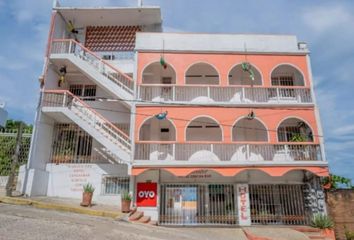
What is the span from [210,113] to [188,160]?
109 inches

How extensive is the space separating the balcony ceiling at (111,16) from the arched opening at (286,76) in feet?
26.7

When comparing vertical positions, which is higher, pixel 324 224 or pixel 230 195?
pixel 230 195

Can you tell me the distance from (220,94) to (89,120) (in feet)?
23.4

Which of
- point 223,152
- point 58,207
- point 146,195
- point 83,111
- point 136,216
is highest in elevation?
point 83,111

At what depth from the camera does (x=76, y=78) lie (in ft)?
55.6

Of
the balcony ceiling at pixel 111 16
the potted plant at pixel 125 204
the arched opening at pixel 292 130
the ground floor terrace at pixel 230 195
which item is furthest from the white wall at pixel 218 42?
the potted plant at pixel 125 204

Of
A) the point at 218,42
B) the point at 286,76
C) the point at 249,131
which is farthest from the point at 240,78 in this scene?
the point at 249,131

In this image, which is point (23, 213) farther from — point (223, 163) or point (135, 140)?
point (223, 163)

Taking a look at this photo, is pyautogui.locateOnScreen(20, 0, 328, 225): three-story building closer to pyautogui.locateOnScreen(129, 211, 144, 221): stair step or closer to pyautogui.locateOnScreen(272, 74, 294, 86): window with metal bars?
pyautogui.locateOnScreen(272, 74, 294, 86): window with metal bars

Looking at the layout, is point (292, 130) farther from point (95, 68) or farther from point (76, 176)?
point (76, 176)

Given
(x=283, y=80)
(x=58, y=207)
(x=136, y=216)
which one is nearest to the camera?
(x=58, y=207)

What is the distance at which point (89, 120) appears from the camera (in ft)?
47.0

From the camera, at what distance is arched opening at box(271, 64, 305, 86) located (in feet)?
53.1

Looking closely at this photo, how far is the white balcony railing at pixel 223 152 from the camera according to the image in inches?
542
